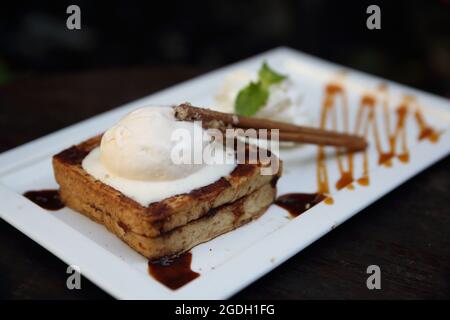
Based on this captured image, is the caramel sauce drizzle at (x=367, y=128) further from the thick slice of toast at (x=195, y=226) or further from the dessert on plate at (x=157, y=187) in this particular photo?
the dessert on plate at (x=157, y=187)

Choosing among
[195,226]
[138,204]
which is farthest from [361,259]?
[138,204]

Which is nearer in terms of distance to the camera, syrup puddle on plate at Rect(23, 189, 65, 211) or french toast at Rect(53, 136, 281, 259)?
french toast at Rect(53, 136, 281, 259)

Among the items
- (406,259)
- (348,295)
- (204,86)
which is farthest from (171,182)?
(204,86)

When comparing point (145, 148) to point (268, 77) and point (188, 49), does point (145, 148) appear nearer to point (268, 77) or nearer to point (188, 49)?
point (268, 77)

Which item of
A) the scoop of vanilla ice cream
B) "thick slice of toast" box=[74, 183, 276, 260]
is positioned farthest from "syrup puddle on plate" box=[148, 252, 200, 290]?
the scoop of vanilla ice cream

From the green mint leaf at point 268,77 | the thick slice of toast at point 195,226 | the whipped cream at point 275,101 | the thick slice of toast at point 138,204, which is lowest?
the thick slice of toast at point 195,226

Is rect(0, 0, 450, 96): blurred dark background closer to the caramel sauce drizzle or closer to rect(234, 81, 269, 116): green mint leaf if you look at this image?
the caramel sauce drizzle

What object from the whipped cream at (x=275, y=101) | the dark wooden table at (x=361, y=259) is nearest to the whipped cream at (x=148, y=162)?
the dark wooden table at (x=361, y=259)

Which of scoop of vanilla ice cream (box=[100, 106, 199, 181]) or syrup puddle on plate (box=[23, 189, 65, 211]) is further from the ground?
scoop of vanilla ice cream (box=[100, 106, 199, 181])
